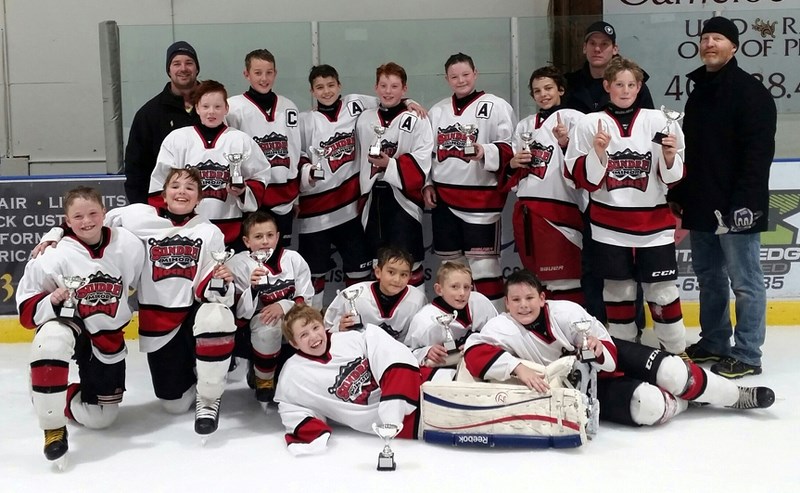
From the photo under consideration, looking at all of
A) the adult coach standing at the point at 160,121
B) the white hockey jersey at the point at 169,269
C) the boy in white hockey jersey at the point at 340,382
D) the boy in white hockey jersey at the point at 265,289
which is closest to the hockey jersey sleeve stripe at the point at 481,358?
the boy in white hockey jersey at the point at 340,382

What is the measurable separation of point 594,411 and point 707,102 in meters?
1.46

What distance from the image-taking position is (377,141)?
3.92 metres

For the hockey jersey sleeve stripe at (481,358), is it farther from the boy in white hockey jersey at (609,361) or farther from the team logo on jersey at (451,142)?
the team logo on jersey at (451,142)

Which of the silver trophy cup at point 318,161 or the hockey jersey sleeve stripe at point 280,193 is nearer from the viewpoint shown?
the silver trophy cup at point 318,161

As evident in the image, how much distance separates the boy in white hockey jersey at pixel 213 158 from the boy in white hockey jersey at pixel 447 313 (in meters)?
0.87

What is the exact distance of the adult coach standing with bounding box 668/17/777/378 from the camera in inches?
142

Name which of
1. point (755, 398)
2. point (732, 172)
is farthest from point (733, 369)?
point (732, 172)

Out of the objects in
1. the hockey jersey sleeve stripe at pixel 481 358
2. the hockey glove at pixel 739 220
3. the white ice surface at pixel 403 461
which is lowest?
the white ice surface at pixel 403 461

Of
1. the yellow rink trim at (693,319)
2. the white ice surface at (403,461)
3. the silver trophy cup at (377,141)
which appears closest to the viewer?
the white ice surface at (403,461)

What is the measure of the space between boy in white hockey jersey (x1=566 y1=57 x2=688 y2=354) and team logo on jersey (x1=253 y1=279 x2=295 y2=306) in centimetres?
121

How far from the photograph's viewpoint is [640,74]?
11.9ft

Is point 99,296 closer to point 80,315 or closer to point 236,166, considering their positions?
point 80,315

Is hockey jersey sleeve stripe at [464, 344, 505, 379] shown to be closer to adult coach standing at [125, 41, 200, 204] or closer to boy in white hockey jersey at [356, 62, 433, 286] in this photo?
boy in white hockey jersey at [356, 62, 433, 286]

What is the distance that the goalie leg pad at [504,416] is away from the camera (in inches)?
114
